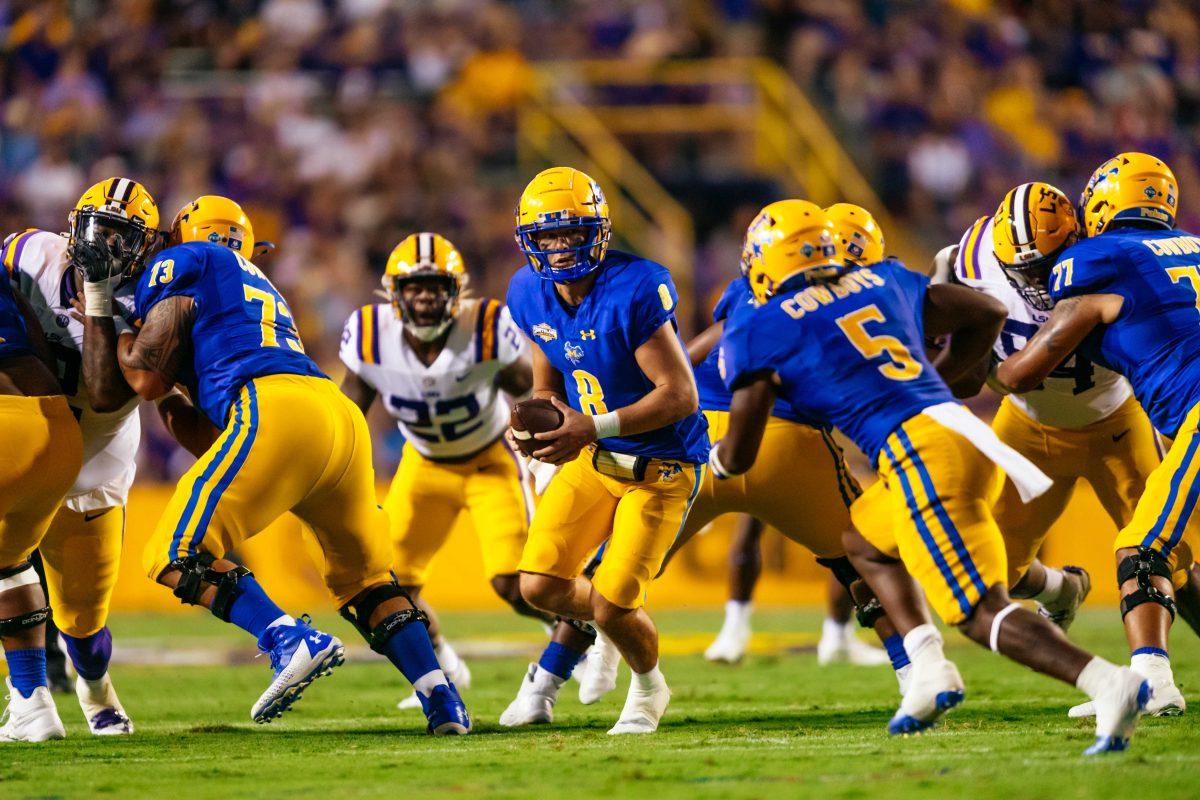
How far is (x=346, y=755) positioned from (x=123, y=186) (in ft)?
8.00

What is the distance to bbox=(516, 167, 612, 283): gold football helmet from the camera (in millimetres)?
5723

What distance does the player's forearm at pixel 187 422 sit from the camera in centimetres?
618

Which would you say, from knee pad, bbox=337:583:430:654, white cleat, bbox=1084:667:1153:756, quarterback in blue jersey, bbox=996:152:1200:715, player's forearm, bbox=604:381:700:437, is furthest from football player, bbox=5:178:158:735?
white cleat, bbox=1084:667:1153:756

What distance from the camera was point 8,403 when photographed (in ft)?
18.9

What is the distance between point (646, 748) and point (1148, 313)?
2.42m

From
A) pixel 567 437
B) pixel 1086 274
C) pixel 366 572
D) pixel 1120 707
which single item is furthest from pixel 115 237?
pixel 1120 707

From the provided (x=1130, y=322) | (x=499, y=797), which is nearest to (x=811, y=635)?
(x=1130, y=322)

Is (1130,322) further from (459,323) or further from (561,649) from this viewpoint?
(459,323)

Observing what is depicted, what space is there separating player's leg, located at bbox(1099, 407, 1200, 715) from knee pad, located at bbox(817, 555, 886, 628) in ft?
3.27

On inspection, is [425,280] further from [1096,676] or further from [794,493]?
[1096,676]

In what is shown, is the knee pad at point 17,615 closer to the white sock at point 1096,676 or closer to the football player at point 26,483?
the football player at point 26,483

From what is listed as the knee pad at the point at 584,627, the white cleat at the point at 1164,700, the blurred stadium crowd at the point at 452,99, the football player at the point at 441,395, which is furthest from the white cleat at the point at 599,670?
the blurred stadium crowd at the point at 452,99

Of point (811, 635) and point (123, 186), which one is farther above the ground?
point (123, 186)

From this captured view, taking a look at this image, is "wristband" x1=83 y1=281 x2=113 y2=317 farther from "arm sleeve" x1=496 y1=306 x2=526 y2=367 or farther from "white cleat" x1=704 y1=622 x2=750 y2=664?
"white cleat" x1=704 y1=622 x2=750 y2=664
